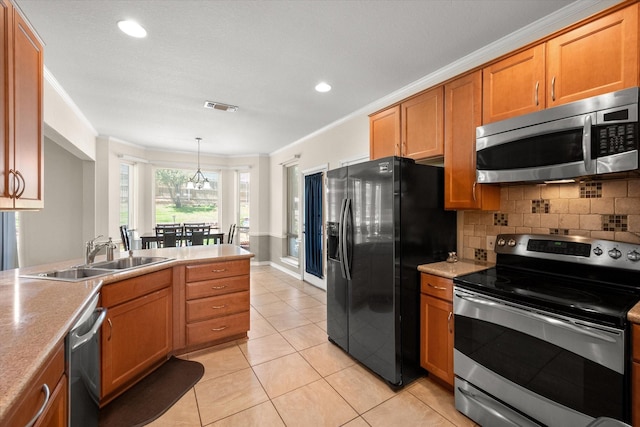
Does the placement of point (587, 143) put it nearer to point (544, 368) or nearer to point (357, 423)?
point (544, 368)

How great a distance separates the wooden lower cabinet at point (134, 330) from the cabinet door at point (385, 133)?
237cm

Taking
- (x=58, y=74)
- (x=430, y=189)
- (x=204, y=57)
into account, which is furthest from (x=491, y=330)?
(x=58, y=74)

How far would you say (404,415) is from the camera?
1843 mm

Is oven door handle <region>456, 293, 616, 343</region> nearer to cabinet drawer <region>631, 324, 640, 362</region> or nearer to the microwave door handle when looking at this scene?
cabinet drawer <region>631, 324, 640, 362</region>

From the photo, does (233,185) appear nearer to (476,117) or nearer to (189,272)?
(189,272)

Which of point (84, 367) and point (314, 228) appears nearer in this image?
point (84, 367)

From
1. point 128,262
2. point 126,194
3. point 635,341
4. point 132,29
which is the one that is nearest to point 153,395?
point 128,262

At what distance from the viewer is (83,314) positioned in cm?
131

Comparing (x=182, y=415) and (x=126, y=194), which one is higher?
(x=126, y=194)

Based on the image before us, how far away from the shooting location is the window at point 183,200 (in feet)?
20.4

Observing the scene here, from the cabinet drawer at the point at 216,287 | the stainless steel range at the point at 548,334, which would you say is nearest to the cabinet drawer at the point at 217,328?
the cabinet drawer at the point at 216,287

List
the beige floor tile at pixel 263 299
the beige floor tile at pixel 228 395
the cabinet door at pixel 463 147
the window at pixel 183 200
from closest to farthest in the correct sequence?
the beige floor tile at pixel 228 395 → the cabinet door at pixel 463 147 → the beige floor tile at pixel 263 299 → the window at pixel 183 200

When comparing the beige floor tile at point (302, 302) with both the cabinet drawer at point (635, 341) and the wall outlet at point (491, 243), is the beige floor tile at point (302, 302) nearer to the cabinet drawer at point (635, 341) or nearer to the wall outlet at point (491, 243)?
the wall outlet at point (491, 243)

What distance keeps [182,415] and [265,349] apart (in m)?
0.95
